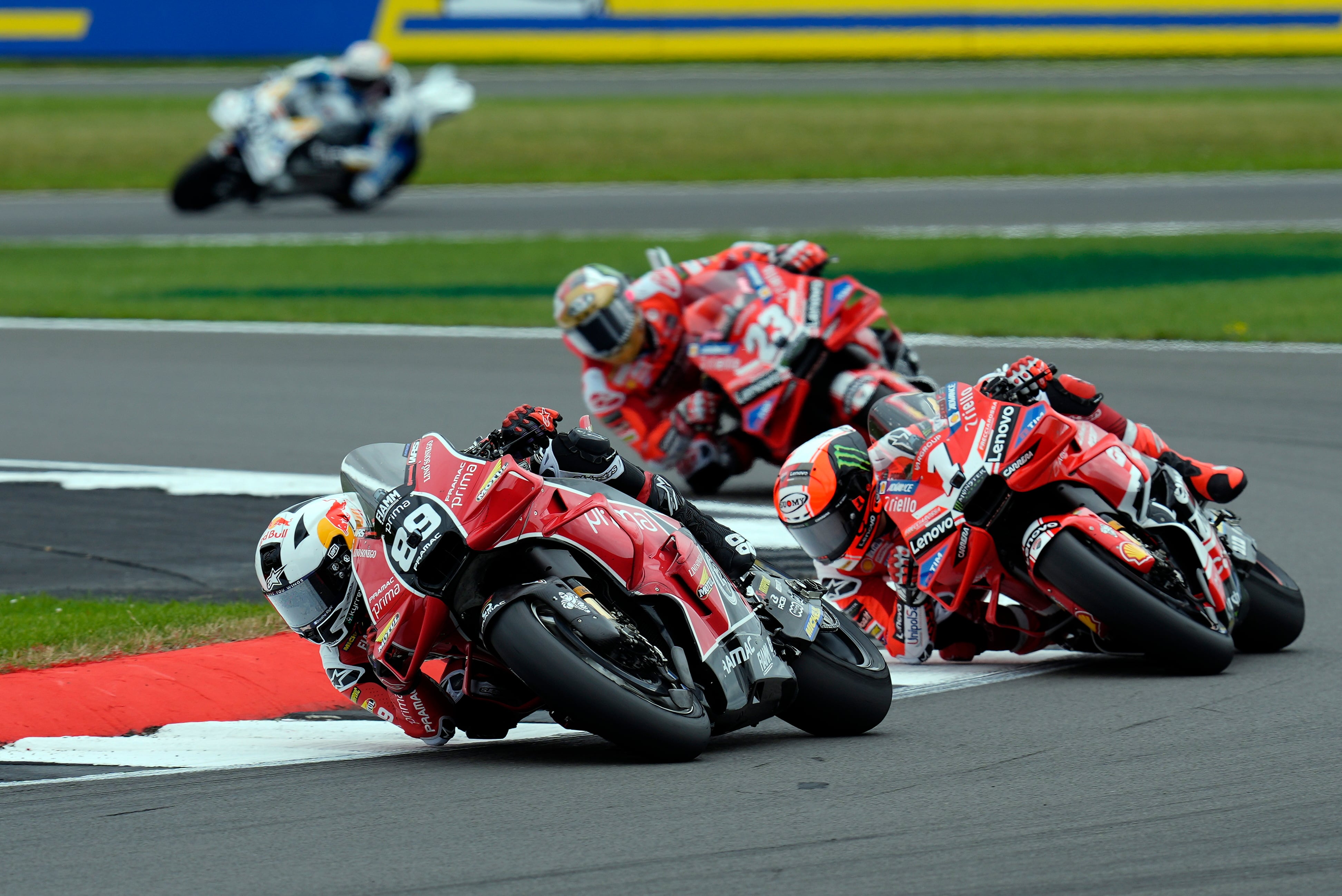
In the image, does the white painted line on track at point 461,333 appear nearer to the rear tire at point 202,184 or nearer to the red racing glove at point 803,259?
the red racing glove at point 803,259

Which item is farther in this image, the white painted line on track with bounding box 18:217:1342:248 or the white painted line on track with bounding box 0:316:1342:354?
the white painted line on track with bounding box 18:217:1342:248

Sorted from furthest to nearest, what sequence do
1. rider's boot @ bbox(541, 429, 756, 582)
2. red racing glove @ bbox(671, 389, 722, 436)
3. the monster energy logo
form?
red racing glove @ bbox(671, 389, 722, 436) → the monster energy logo → rider's boot @ bbox(541, 429, 756, 582)

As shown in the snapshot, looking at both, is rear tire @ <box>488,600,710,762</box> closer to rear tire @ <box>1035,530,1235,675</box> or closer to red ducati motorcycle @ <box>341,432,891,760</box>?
red ducati motorcycle @ <box>341,432,891,760</box>

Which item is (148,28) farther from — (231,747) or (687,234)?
(231,747)

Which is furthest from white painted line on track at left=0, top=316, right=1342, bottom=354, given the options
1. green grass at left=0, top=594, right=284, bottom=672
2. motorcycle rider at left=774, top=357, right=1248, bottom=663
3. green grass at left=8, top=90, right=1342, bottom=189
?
green grass at left=8, top=90, right=1342, bottom=189

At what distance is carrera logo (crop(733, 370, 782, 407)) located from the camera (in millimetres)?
10836

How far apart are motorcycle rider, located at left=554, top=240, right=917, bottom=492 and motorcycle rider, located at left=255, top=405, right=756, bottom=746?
15.4 feet

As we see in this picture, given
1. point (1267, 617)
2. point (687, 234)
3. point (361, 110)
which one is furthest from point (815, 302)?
point (361, 110)

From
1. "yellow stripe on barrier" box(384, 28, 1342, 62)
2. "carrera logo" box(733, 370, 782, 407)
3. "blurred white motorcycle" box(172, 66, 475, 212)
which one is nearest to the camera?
"carrera logo" box(733, 370, 782, 407)

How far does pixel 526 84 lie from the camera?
36500 millimetres

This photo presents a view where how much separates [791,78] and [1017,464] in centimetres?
2987

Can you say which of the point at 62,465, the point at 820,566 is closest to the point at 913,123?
the point at 62,465

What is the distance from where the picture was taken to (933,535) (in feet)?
23.3

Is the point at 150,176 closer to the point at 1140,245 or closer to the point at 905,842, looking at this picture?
the point at 1140,245
